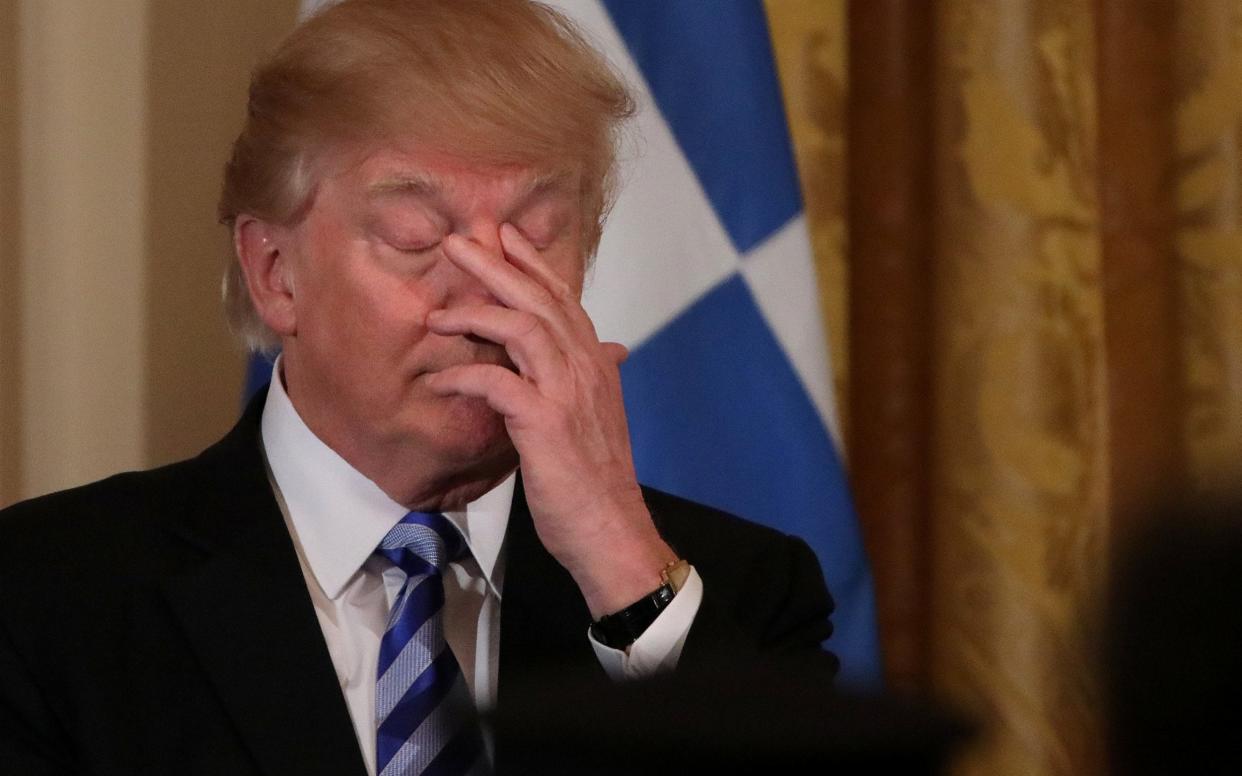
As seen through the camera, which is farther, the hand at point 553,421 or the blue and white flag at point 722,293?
the blue and white flag at point 722,293

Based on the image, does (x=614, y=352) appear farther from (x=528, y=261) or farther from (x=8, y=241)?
(x=8, y=241)

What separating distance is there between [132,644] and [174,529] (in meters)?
0.12

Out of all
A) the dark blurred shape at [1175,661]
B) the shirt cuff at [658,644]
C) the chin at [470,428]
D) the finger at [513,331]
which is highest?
the dark blurred shape at [1175,661]

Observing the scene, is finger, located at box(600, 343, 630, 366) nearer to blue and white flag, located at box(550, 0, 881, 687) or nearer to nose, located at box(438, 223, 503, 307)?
nose, located at box(438, 223, 503, 307)

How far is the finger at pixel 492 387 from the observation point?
1.35m

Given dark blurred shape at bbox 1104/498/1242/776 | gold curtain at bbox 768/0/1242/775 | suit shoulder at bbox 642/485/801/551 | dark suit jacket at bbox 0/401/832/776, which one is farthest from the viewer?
gold curtain at bbox 768/0/1242/775

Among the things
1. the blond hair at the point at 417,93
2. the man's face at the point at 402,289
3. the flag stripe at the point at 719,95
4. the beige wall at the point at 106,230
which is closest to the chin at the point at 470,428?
the man's face at the point at 402,289

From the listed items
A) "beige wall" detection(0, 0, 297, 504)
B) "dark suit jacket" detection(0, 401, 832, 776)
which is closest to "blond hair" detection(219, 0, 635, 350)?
"dark suit jacket" detection(0, 401, 832, 776)

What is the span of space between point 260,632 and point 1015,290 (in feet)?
4.06

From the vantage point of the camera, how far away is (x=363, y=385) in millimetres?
1396

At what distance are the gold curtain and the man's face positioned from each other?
938 millimetres

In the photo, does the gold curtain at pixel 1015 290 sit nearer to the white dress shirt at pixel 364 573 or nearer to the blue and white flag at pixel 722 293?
the blue and white flag at pixel 722 293

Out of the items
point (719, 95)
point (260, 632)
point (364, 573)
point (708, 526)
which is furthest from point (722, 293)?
point (260, 632)

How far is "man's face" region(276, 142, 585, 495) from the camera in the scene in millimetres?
1375
